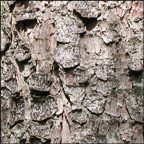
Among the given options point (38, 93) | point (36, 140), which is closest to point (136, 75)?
point (38, 93)

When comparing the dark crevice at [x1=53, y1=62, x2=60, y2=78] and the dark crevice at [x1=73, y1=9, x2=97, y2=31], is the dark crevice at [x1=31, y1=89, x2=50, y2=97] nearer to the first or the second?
the dark crevice at [x1=53, y1=62, x2=60, y2=78]

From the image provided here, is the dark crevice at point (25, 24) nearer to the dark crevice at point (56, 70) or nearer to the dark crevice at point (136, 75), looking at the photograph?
the dark crevice at point (56, 70)

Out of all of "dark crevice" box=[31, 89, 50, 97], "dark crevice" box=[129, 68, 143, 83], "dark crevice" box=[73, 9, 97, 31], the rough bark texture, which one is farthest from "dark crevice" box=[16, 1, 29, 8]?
"dark crevice" box=[129, 68, 143, 83]

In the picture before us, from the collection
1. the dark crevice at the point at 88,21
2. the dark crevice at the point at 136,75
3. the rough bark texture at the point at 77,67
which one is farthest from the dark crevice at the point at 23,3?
the dark crevice at the point at 136,75

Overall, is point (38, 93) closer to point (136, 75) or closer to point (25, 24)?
point (25, 24)

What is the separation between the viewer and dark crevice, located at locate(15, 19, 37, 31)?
105 centimetres

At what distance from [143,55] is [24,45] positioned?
1.81 feet

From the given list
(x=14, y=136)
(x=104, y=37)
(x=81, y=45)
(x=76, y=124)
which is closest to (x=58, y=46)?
(x=81, y=45)

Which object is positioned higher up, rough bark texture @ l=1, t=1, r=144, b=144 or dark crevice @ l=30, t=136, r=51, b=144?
rough bark texture @ l=1, t=1, r=144, b=144

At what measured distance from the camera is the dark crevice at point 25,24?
3.43 ft

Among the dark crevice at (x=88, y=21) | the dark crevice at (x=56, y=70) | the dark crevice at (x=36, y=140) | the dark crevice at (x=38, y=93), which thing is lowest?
the dark crevice at (x=36, y=140)

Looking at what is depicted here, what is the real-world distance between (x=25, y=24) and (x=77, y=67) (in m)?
0.33

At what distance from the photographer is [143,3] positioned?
0.99m

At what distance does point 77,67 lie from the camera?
39.8 inches
